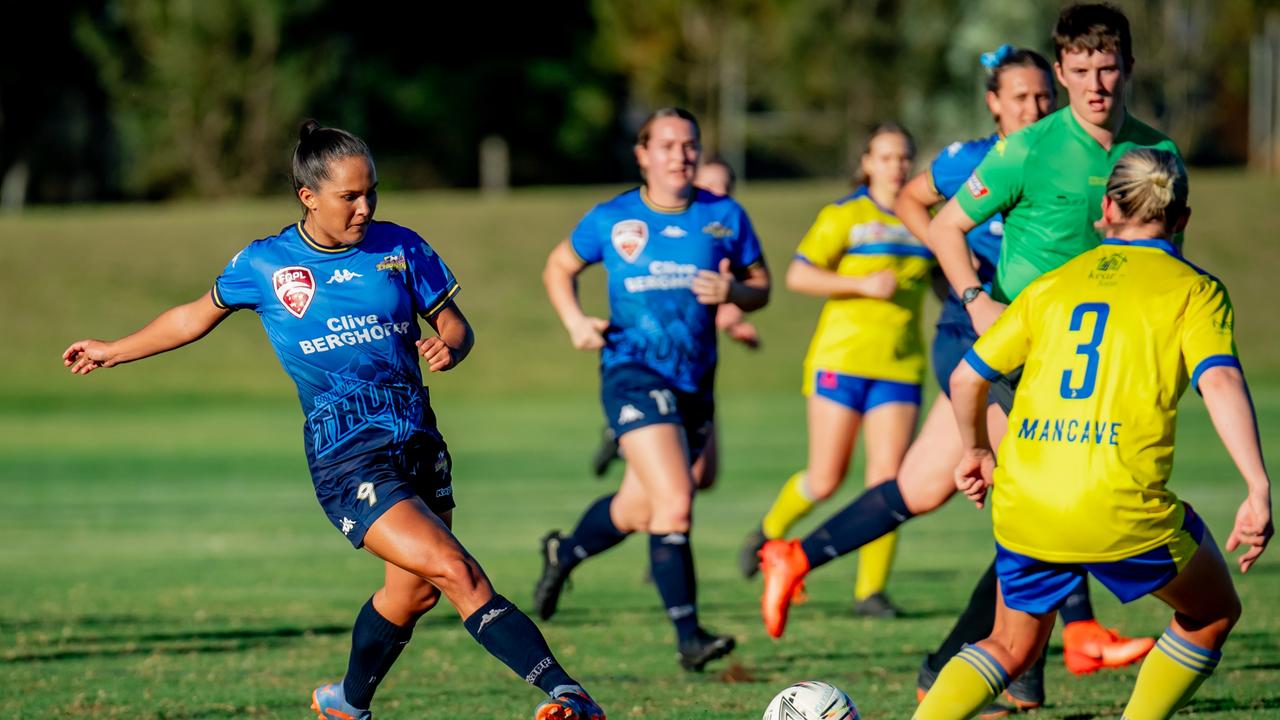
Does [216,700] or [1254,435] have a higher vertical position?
[1254,435]

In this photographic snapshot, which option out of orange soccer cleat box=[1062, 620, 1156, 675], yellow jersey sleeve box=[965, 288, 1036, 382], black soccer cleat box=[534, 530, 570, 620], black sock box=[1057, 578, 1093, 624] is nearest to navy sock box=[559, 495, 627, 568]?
black soccer cleat box=[534, 530, 570, 620]

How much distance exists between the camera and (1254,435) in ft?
13.8

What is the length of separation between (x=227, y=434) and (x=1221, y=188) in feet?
74.9

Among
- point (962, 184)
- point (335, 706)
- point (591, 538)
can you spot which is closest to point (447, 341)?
point (335, 706)

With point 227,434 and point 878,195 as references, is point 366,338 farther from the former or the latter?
point 227,434

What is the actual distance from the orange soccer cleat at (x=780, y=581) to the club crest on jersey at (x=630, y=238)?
1461 millimetres

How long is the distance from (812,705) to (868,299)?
12.0 feet

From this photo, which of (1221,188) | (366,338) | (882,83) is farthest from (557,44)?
(366,338)

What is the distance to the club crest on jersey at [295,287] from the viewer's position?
506cm

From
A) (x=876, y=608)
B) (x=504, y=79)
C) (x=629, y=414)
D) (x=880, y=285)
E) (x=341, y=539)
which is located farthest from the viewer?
(x=504, y=79)

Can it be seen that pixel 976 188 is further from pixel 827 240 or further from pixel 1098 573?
pixel 827 240

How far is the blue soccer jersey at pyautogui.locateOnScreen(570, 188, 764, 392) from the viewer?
705 centimetres

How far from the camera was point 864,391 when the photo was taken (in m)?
8.25

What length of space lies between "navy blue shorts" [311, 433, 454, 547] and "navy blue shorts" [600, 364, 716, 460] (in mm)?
1715
